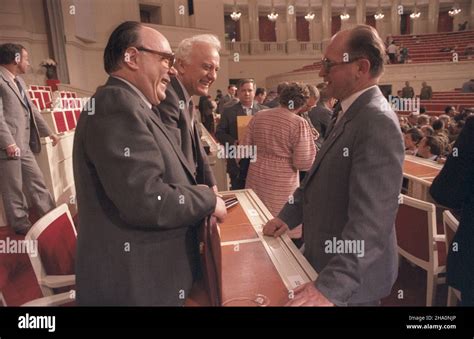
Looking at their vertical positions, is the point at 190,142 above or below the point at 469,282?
above

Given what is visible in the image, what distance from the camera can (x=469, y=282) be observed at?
1.07 metres

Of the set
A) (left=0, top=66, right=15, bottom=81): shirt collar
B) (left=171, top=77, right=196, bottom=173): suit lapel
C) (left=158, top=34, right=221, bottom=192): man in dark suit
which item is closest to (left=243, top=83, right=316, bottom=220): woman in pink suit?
(left=158, top=34, right=221, bottom=192): man in dark suit

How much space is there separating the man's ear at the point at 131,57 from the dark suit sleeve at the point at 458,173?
97 cm

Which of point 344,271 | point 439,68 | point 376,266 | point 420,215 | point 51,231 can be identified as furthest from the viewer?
point 439,68

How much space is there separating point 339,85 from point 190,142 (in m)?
0.68

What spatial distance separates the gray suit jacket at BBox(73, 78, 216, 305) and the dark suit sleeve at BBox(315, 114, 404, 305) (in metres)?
0.38

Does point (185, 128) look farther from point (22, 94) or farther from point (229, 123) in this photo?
point (22, 94)

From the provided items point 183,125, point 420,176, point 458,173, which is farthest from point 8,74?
point 420,176

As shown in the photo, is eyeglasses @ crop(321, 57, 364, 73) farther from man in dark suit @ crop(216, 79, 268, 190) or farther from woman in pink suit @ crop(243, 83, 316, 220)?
man in dark suit @ crop(216, 79, 268, 190)

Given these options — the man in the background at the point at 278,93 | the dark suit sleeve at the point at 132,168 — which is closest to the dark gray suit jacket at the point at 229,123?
the man in the background at the point at 278,93

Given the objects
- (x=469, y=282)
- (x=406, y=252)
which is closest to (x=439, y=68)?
(x=406, y=252)

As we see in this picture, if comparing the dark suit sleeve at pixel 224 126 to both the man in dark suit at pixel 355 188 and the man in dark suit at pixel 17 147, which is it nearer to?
the man in dark suit at pixel 17 147

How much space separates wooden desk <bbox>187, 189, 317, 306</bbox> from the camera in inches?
37.3

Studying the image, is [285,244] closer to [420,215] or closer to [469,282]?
[469,282]
